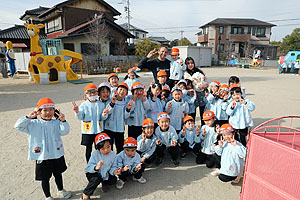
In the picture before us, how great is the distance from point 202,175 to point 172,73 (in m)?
2.27

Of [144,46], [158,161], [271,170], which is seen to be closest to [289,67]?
[144,46]

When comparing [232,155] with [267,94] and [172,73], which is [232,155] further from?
[267,94]

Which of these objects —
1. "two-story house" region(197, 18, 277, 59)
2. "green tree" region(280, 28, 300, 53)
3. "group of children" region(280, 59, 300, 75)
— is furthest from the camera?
"two-story house" region(197, 18, 277, 59)

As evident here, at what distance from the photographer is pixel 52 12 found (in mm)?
22547

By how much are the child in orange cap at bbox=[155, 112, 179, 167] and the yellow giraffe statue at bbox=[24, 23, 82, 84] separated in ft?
36.1

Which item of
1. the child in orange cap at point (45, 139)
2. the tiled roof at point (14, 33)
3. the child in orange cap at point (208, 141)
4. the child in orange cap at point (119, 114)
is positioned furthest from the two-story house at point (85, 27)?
the child in orange cap at point (45, 139)

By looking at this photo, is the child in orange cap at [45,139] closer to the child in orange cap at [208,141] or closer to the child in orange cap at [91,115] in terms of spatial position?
the child in orange cap at [91,115]

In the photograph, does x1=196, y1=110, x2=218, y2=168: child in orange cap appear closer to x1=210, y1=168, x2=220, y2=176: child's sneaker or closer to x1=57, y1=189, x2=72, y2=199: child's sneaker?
x1=210, y1=168, x2=220, y2=176: child's sneaker

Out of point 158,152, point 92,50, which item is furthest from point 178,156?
point 92,50

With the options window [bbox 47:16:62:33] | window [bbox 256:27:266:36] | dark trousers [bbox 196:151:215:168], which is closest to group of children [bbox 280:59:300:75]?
window [bbox 256:27:266:36]

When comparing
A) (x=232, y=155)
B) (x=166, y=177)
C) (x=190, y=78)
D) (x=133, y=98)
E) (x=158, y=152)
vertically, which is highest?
→ (x=190, y=78)

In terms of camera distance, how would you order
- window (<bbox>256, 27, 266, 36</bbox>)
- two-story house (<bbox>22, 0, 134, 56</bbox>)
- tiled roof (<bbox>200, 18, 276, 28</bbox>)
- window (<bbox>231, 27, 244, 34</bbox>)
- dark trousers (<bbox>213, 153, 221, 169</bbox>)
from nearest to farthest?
dark trousers (<bbox>213, 153, 221, 169</bbox>), two-story house (<bbox>22, 0, 134, 56</bbox>), tiled roof (<bbox>200, 18, 276, 28</bbox>), window (<bbox>231, 27, 244, 34</bbox>), window (<bbox>256, 27, 266, 36</bbox>)

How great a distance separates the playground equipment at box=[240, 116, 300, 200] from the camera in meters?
1.72

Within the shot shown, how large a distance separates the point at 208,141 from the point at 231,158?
2.11 feet
